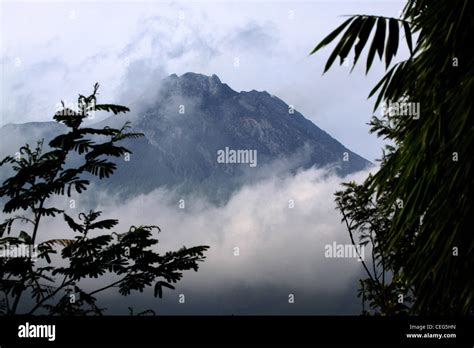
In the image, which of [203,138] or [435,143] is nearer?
[435,143]

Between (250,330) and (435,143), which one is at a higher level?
(435,143)

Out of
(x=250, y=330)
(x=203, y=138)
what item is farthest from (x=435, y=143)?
(x=203, y=138)

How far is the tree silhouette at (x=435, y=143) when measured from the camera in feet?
9.50

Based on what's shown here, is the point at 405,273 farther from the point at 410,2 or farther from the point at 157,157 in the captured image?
the point at 157,157

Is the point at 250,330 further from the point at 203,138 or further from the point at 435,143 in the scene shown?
the point at 203,138

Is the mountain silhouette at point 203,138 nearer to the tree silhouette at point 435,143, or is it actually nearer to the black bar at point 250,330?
the tree silhouette at point 435,143

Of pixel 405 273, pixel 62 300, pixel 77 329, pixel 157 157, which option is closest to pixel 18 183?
pixel 62 300

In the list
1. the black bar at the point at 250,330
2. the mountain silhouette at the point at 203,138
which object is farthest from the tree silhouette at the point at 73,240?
the mountain silhouette at the point at 203,138

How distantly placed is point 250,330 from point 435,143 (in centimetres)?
137

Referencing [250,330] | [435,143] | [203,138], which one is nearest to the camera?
[250,330]

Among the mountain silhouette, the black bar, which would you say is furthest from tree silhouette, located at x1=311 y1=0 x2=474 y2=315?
the mountain silhouette

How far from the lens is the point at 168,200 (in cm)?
13675

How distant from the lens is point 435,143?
3113 millimetres

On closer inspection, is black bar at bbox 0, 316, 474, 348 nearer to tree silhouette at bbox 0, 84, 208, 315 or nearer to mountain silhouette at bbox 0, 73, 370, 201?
tree silhouette at bbox 0, 84, 208, 315
